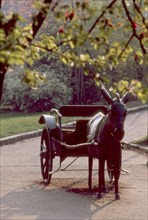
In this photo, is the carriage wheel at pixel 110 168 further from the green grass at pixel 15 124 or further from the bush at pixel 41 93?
the bush at pixel 41 93

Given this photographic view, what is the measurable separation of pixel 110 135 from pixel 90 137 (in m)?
0.71

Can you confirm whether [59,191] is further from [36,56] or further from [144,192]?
[36,56]

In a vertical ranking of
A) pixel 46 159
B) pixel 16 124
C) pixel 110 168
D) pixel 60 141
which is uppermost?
pixel 60 141

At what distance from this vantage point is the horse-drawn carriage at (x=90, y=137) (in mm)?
11281

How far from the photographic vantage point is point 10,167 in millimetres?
14734

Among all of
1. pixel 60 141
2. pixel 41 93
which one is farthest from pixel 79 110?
pixel 41 93

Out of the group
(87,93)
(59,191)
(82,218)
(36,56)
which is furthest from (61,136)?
(87,93)

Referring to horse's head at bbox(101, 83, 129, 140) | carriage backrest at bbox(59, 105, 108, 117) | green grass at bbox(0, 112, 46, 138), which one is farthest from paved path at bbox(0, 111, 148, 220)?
green grass at bbox(0, 112, 46, 138)

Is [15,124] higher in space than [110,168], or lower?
lower

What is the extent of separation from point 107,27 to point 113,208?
20.5 feet

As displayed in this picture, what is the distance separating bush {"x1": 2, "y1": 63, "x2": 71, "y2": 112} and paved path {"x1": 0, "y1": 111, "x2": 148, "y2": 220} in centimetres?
1317

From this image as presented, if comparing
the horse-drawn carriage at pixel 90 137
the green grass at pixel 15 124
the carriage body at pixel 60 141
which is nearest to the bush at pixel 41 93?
the green grass at pixel 15 124

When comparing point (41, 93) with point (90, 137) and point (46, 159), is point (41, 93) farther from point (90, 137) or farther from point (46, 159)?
point (90, 137)

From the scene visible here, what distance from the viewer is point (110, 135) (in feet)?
37.5
